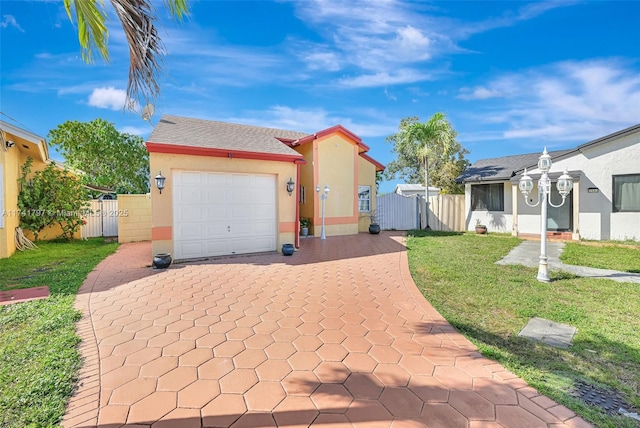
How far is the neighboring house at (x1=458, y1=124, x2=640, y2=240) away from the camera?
12.5 meters

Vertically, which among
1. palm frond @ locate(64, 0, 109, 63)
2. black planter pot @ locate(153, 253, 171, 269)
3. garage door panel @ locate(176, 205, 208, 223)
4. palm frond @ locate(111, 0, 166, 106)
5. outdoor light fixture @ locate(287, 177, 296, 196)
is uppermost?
palm frond @ locate(64, 0, 109, 63)

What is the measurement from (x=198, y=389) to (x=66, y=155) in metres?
29.4

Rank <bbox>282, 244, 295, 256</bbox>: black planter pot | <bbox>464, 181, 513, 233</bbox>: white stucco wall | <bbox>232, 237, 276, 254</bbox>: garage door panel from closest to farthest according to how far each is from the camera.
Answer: <bbox>282, 244, 295, 256</bbox>: black planter pot → <bbox>232, 237, 276, 254</bbox>: garage door panel → <bbox>464, 181, 513, 233</bbox>: white stucco wall

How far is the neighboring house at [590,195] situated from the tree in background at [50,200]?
849 inches

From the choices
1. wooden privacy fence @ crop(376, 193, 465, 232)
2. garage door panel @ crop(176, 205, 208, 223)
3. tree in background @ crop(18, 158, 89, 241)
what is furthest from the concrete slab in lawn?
tree in background @ crop(18, 158, 89, 241)

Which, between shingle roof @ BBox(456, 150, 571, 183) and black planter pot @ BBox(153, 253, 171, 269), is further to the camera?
shingle roof @ BBox(456, 150, 571, 183)

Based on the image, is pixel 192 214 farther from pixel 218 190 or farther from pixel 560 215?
pixel 560 215

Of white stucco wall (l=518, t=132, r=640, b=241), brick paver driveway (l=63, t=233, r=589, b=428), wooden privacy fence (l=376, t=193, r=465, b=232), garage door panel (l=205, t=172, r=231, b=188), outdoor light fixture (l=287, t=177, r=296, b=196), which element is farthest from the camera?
wooden privacy fence (l=376, t=193, r=465, b=232)

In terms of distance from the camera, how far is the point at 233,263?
349 inches

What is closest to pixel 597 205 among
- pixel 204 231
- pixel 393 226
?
pixel 393 226

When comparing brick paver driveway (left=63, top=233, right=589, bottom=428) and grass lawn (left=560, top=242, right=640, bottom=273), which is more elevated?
grass lawn (left=560, top=242, right=640, bottom=273)

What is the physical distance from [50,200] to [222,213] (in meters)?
9.41

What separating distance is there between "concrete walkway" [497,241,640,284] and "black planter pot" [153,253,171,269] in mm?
10243

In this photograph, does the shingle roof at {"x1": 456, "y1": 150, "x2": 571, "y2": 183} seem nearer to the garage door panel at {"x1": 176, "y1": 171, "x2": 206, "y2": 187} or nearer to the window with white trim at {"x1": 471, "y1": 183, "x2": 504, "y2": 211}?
the window with white trim at {"x1": 471, "y1": 183, "x2": 504, "y2": 211}
